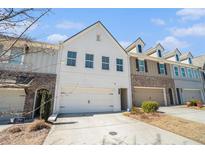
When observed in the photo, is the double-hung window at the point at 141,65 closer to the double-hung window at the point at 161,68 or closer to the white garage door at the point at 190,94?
the double-hung window at the point at 161,68

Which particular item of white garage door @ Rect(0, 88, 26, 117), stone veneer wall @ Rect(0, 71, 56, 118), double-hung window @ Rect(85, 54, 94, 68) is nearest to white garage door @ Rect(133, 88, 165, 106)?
double-hung window @ Rect(85, 54, 94, 68)

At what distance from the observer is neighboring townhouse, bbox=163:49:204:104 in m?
17.9

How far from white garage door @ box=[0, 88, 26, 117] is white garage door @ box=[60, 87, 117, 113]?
336cm

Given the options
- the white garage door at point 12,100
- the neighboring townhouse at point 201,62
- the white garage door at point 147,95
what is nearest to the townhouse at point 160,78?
the white garage door at point 147,95

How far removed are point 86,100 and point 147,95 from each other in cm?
826

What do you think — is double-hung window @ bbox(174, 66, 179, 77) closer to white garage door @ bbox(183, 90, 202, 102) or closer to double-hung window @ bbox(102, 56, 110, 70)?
white garage door @ bbox(183, 90, 202, 102)

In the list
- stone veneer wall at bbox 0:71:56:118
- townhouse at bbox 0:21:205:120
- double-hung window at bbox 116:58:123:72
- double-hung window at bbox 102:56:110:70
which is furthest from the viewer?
double-hung window at bbox 116:58:123:72

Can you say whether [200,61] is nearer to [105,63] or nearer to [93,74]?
[105,63]

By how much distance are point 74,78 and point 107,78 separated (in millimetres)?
3601

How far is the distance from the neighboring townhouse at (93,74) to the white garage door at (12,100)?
2.93 m
